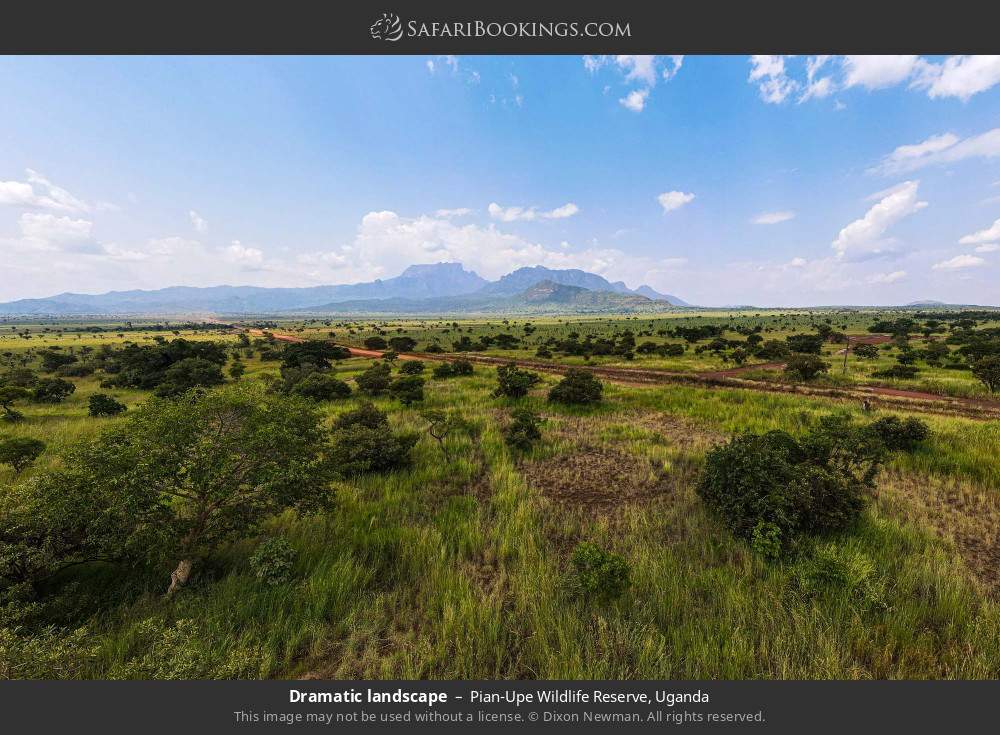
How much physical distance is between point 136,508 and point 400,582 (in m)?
4.28

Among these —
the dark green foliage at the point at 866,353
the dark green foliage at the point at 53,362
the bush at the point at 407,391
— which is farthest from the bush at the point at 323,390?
the dark green foliage at the point at 866,353

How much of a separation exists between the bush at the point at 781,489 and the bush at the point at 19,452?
19311mm

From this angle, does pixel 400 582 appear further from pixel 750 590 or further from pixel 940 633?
pixel 940 633

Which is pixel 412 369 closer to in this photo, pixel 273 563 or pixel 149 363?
pixel 149 363

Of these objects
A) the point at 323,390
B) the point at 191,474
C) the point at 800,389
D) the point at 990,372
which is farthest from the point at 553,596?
the point at 990,372

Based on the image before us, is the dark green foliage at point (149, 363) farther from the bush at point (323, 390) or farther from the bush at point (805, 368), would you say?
the bush at point (805, 368)

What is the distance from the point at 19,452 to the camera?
10.4 meters

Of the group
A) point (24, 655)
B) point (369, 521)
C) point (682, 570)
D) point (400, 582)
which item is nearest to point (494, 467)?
point (369, 521)

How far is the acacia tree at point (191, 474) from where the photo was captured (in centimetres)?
545

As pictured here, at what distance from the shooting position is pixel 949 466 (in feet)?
34.8

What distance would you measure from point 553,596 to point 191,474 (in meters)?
6.44

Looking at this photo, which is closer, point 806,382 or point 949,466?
point 949,466

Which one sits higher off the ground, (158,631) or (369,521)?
(158,631)

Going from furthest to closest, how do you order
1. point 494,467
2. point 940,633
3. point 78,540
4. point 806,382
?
point 806,382
point 494,467
point 78,540
point 940,633
